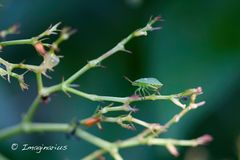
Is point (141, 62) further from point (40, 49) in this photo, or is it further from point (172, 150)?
point (172, 150)

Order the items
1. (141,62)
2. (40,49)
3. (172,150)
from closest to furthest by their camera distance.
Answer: (172,150), (40,49), (141,62)

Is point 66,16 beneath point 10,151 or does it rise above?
above

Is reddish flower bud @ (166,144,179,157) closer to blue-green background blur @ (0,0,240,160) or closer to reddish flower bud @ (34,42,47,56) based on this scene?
reddish flower bud @ (34,42,47,56)

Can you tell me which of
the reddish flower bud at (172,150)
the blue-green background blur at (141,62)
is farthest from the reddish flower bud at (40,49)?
the blue-green background blur at (141,62)

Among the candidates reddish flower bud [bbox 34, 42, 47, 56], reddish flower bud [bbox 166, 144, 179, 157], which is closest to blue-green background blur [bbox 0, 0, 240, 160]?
reddish flower bud [bbox 34, 42, 47, 56]

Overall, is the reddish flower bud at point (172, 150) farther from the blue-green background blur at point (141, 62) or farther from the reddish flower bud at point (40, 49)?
the blue-green background blur at point (141, 62)

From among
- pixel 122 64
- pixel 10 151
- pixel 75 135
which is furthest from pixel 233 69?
pixel 75 135

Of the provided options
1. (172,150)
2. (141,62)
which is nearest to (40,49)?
(172,150)

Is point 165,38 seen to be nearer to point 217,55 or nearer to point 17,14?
point 217,55
